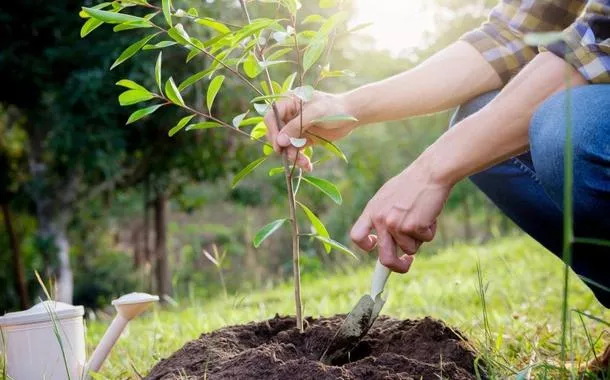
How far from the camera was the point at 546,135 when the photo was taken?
4.51 feet

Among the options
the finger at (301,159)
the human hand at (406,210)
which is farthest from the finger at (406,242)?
the finger at (301,159)

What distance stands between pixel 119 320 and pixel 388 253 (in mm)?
774

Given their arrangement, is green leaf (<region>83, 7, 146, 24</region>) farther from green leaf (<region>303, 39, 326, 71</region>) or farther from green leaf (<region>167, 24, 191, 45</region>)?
green leaf (<region>303, 39, 326, 71</region>)

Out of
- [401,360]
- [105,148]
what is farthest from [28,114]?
[401,360]

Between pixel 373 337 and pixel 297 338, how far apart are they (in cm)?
21

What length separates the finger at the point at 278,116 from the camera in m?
1.69

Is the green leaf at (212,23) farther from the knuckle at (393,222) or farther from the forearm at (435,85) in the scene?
the knuckle at (393,222)

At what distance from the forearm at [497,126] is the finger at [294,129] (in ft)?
1.10

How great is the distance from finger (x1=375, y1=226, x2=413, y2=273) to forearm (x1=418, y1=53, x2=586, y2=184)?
0.16m

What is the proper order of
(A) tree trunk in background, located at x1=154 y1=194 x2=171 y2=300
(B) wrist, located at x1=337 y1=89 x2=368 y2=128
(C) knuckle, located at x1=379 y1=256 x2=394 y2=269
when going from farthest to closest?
(A) tree trunk in background, located at x1=154 y1=194 x2=171 y2=300 → (B) wrist, located at x1=337 y1=89 x2=368 y2=128 → (C) knuckle, located at x1=379 y1=256 x2=394 y2=269

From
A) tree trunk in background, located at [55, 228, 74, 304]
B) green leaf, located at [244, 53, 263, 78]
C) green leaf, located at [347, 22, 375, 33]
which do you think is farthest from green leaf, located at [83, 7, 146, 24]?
tree trunk in background, located at [55, 228, 74, 304]

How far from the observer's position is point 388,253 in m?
1.47

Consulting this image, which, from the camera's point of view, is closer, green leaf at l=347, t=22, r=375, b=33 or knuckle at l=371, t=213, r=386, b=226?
knuckle at l=371, t=213, r=386, b=226

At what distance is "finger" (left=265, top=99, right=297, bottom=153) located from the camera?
5.56 ft
